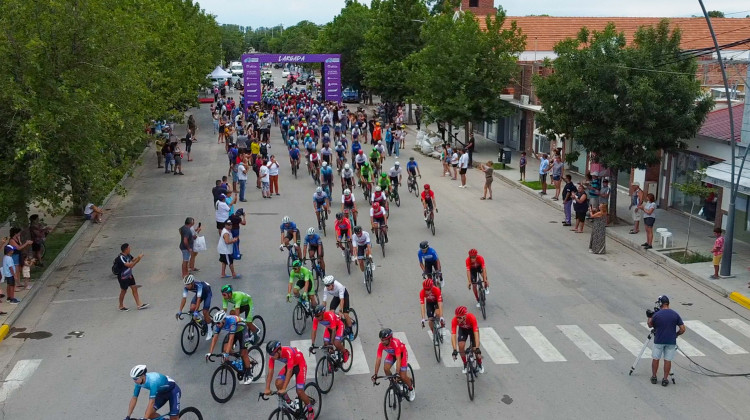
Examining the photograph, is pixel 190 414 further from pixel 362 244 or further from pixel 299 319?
pixel 362 244

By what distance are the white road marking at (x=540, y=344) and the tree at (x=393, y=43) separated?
39167 mm

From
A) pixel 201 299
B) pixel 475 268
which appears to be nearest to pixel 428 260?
pixel 475 268

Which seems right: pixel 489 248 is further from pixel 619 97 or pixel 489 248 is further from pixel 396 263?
pixel 619 97

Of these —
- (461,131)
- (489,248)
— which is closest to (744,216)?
(489,248)

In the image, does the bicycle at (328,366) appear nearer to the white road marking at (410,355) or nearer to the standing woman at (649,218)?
the white road marking at (410,355)

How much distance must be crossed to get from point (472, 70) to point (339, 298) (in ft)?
81.8

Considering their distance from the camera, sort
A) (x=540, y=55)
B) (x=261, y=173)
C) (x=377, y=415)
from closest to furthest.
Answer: (x=377, y=415), (x=261, y=173), (x=540, y=55)

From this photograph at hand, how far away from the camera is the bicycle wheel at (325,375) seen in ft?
38.8

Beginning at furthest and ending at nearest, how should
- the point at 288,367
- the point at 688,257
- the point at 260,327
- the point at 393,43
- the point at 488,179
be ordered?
the point at 393,43 → the point at 488,179 → the point at 688,257 → the point at 260,327 → the point at 288,367

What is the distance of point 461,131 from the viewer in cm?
4828

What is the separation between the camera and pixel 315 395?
11.2 meters

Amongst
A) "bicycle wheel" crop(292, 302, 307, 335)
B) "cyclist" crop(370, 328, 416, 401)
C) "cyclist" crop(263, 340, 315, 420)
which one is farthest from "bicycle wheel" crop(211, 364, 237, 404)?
"bicycle wheel" crop(292, 302, 307, 335)

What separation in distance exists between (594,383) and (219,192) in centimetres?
1376

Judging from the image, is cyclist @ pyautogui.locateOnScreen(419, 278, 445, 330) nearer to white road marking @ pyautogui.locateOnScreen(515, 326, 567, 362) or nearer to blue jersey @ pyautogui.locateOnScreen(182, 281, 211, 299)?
white road marking @ pyautogui.locateOnScreen(515, 326, 567, 362)
